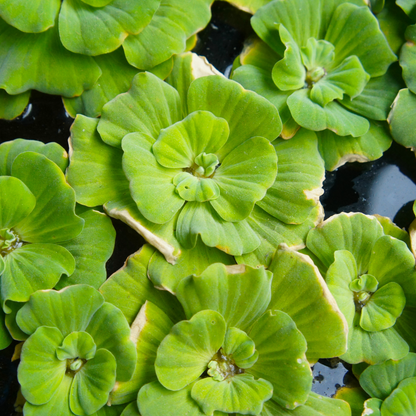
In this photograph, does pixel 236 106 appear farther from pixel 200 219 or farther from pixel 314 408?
pixel 314 408

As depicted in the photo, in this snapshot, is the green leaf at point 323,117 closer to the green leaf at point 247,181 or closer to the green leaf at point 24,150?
the green leaf at point 247,181

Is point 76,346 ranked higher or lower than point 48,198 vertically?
lower

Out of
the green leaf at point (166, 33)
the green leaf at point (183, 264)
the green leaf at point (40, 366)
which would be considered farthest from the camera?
the green leaf at point (166, 33)

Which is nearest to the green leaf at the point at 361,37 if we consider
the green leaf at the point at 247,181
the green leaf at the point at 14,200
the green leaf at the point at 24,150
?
the green leaf at the point at 247,181

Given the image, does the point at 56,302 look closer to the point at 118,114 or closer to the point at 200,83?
the point at 118,114

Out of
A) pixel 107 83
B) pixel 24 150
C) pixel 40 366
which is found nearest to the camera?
pixel 40 366

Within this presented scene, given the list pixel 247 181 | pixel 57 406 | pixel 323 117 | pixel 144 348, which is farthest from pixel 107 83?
pixel 57 406

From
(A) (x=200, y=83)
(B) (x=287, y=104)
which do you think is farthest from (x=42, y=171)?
(B) (x=287, y=104)

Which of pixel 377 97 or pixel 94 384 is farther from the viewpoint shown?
pixel 377 97

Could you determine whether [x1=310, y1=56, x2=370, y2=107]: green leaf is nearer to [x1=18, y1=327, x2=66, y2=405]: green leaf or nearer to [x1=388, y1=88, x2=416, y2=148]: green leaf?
[x1=388, y1=88, x2=416, y2=148]: green leaf
